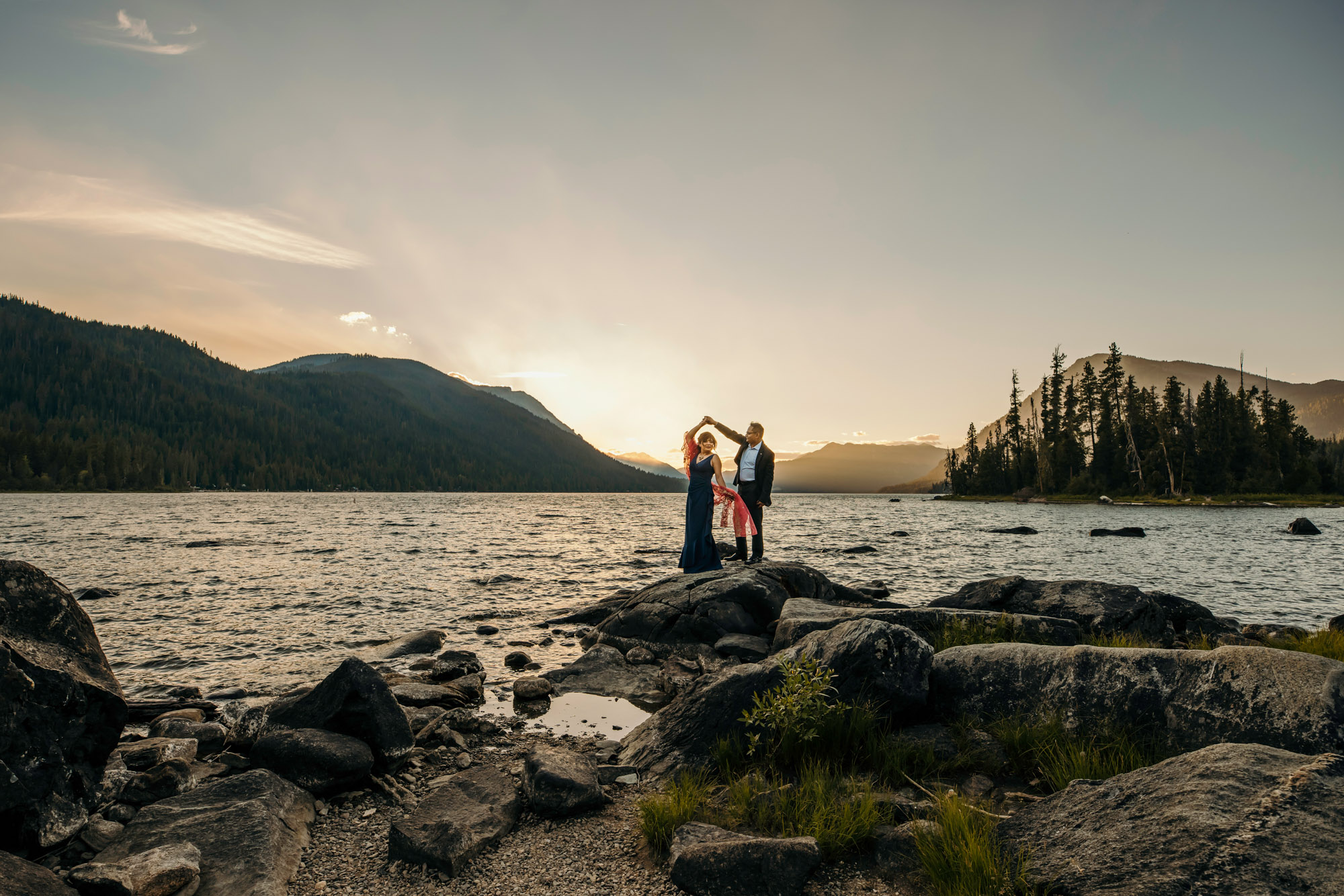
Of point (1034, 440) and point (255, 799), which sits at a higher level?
point (1034, 440)

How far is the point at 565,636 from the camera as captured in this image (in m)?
15.2

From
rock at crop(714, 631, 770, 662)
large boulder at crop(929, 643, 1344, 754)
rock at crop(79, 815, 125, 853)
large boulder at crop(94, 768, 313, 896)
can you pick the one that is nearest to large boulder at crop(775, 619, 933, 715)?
large boulder at crop(929, 643, 1344, 754)

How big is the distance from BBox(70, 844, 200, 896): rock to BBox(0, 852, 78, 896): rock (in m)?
0.09

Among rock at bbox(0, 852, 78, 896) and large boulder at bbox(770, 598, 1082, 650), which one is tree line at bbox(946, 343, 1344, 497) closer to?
large boulder at bbox(770, 598, 1082, 650)

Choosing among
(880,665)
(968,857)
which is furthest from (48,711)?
(880,665)

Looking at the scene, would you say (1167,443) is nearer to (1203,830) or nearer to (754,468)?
(754,468)

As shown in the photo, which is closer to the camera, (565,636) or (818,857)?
(818,857)

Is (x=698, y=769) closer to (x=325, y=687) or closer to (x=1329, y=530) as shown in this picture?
(x=325, y=687)

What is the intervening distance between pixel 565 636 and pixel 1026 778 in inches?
446

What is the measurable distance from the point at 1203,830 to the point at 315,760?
788 centimetres

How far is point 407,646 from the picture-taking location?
1380cm

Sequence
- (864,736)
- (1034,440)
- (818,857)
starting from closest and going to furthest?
(818,857)
(864,736)
(1034,440)

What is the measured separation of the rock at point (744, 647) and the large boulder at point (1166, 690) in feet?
→ 17.1

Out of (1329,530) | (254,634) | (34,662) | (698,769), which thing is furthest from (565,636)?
(1329,530)
